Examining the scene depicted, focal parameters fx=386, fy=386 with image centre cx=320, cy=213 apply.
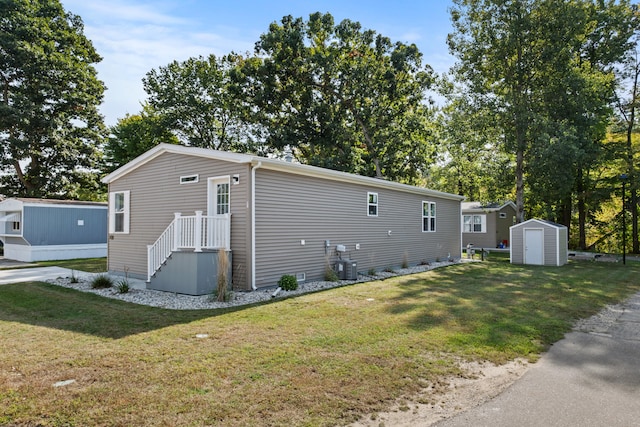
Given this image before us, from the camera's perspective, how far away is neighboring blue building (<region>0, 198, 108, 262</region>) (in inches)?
666

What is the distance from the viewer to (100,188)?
29.4 metres

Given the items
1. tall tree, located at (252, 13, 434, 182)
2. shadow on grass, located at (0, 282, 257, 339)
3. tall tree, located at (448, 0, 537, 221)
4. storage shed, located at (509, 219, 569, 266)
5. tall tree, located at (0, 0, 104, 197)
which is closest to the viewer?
shadow on grass, located at (0, 282, 257, 339)

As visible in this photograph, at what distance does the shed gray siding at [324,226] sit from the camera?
9.26m

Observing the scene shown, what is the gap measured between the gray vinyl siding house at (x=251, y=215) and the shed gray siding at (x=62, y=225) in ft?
24.0

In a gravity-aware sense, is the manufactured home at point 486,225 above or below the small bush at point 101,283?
above

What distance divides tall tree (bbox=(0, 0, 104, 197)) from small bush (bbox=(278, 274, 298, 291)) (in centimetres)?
2221

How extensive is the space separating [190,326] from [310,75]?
796 inches

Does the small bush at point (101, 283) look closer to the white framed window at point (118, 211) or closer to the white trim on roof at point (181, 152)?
the white framed window at point (118, 211)

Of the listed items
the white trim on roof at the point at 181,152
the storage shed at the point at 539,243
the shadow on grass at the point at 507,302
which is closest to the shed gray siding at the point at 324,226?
the white trim on roof at the point at 181,152

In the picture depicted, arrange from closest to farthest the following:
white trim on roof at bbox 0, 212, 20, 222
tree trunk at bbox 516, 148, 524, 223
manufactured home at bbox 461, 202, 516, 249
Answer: white trim on roof at bbox 0, 212, 20, 222 < tree trunk at bbox 516, 148, 524, 223 < manufactured home at bbox 461, 202, 516, 249

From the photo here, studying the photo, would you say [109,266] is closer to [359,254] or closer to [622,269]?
[359,254]

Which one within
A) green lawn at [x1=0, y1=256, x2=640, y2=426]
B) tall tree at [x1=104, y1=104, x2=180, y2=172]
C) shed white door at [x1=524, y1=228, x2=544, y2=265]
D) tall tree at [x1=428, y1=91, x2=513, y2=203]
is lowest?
green lawn at [x1=0, y1=256, x2=640, y2=426]

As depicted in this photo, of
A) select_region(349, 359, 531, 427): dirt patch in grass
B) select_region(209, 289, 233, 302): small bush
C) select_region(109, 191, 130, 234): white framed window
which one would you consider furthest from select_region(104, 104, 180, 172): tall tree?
select_region(349, 359, 531, 427): dirt patch in grass

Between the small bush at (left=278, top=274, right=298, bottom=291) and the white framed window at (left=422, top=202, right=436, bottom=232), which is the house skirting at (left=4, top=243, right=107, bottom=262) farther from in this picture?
the white framed window at (left=422, top=202, right=436, bottom=232)
